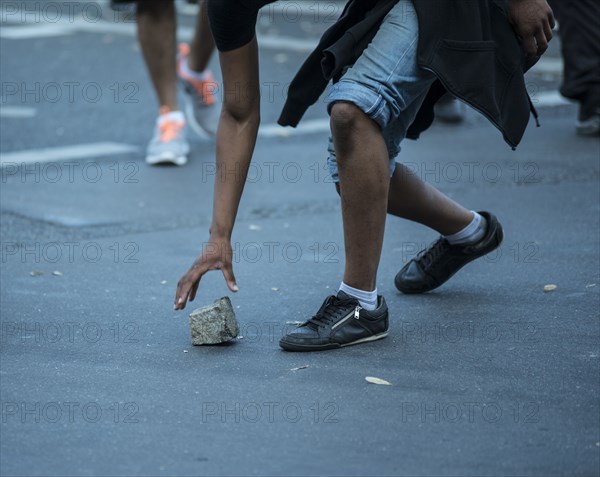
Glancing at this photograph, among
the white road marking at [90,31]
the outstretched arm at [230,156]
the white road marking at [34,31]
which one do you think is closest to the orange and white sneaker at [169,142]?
the outstretched arm at [230,156]

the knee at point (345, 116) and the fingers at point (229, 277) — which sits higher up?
the knee at point (345, 116)

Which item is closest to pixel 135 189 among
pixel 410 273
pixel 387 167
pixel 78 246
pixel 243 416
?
pixel 78 246

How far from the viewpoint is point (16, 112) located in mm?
8188

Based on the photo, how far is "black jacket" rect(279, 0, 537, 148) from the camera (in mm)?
3467

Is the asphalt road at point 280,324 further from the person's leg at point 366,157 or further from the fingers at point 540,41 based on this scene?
the fingers at point 540,41

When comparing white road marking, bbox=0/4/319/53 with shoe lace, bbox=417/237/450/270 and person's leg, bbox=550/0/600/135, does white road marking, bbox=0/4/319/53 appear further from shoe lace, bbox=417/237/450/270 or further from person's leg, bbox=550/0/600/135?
shoe lace, bbox=417/237/450/270

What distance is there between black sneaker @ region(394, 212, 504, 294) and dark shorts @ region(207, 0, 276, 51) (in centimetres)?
106

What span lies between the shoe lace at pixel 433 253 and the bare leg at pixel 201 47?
3.16m

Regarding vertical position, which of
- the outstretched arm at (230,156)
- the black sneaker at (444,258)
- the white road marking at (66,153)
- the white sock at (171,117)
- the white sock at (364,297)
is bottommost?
the white road marking at (66,153)

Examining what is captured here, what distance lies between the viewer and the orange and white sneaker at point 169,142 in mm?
6754

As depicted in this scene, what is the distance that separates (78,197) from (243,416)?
312 cm

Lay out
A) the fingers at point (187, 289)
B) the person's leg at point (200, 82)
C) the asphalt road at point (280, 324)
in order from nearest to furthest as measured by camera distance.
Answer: the asphalt road at point (280, 324) < the fingers at point (187, 289) < the person's leg at point (200, 82)

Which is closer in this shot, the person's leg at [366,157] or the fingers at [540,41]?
the person's leg at [366,157]

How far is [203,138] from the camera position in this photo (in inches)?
296
